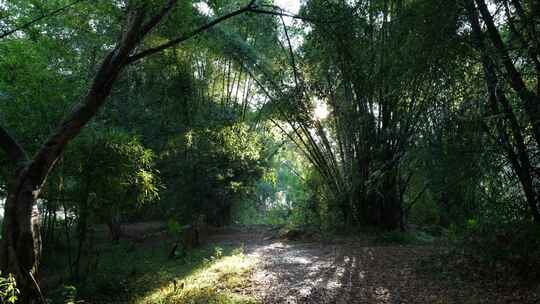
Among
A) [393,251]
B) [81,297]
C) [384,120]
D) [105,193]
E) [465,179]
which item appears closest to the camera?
[465,179]

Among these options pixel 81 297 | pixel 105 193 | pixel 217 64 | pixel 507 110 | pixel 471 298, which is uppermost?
pixel 217 64

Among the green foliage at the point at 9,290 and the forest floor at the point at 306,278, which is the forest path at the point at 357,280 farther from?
the green foliage at the point at 9,290

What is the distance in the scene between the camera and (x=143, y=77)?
8711 millimetres

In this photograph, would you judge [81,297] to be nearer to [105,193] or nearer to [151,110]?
[105,193]

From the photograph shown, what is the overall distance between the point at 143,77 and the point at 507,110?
7.79m

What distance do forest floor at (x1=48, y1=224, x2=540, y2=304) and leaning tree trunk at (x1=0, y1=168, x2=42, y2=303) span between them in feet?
4.43

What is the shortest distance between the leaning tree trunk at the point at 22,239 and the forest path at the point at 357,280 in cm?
230

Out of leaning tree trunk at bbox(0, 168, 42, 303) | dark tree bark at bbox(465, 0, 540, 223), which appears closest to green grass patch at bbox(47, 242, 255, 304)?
leaning tree trunk at bbox(0, 168, 42, 303)

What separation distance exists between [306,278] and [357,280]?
2.21ft

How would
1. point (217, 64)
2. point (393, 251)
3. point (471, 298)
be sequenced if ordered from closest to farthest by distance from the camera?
point (471, 298)
point (393, 251)
point (217, 64)

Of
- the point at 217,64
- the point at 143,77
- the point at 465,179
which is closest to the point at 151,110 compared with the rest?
the point at 143,77

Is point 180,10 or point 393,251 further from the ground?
point 180,10

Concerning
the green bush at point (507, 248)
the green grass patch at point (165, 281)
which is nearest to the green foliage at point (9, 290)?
the green grass patch at point (165, 281)

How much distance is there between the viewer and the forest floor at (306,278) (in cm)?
374
